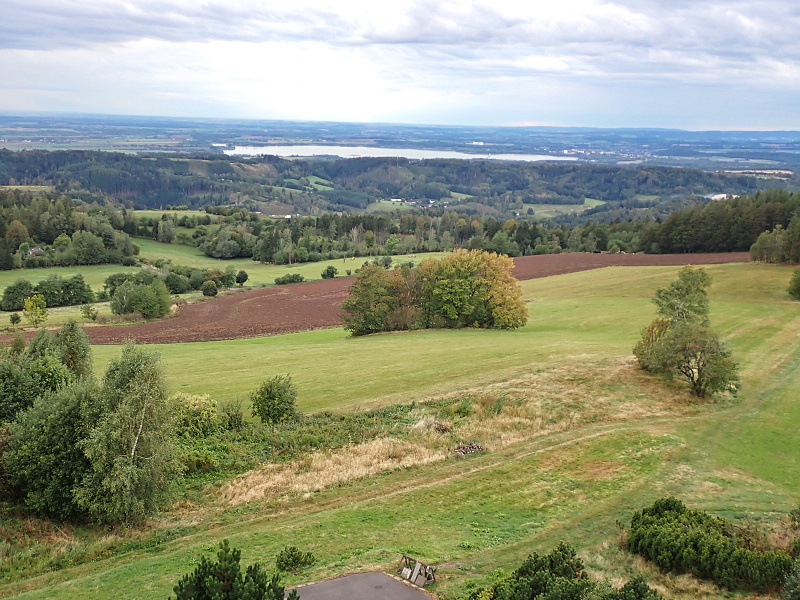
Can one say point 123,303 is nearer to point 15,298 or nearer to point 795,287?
point 15,298

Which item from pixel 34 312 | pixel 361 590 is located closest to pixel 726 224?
pixel 34 312

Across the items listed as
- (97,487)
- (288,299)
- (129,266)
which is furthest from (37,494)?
(129,266)

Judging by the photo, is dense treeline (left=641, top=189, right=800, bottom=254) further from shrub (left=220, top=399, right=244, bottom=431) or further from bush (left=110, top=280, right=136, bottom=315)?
shrub (left=220, top=399, right=244, bottom=431)

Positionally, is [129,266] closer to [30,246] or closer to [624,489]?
[30,246]

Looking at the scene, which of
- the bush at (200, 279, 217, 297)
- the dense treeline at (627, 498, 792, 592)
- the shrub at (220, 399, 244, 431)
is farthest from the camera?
the bush at (200, 279, 217, 297)

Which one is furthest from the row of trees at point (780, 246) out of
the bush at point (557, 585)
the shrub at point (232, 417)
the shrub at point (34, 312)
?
the shrub at point (34, 312)

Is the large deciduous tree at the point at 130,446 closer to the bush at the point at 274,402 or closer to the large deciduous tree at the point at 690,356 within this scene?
the bush at the point at 274,402

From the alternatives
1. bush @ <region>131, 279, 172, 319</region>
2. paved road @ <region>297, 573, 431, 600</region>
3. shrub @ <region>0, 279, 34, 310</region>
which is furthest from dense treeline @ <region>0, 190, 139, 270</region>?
paved road @ <region>297, 573, 431, 600</region>

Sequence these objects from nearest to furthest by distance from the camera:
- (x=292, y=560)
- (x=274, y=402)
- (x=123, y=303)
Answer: (x=292, y=560)
(x=274, y=402)
(x=123, y=303)
